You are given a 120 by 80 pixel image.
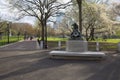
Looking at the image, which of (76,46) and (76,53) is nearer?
(76,53)

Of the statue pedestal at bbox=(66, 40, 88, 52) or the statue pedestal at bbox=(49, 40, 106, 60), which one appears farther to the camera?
the statue pedestal at bbox=(66, 40, 88, 52)

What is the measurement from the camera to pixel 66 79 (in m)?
8.98

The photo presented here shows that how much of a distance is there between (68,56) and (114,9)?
46.0 meters

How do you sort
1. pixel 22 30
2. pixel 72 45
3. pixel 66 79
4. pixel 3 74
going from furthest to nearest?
pixel 22 30, pixel 72 45, pixel 3 74, pixel 66 79

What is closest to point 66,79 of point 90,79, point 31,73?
point 90,79

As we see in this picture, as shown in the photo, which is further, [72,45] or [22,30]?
[22,30]

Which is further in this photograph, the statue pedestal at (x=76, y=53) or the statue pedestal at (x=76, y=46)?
the statue pedestal at (x=76, y=46)

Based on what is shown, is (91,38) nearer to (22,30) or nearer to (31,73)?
(31,73)

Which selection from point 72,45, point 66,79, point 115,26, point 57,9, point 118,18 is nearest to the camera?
point 66,79

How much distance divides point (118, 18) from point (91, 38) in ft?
37.1

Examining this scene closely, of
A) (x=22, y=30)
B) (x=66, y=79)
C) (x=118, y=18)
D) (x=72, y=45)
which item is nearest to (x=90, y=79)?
(x=66, y=79)

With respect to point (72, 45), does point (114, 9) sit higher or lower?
higher

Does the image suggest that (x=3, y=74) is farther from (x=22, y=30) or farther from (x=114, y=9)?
(x=22, y=30)

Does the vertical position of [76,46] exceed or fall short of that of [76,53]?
it exceeds it
